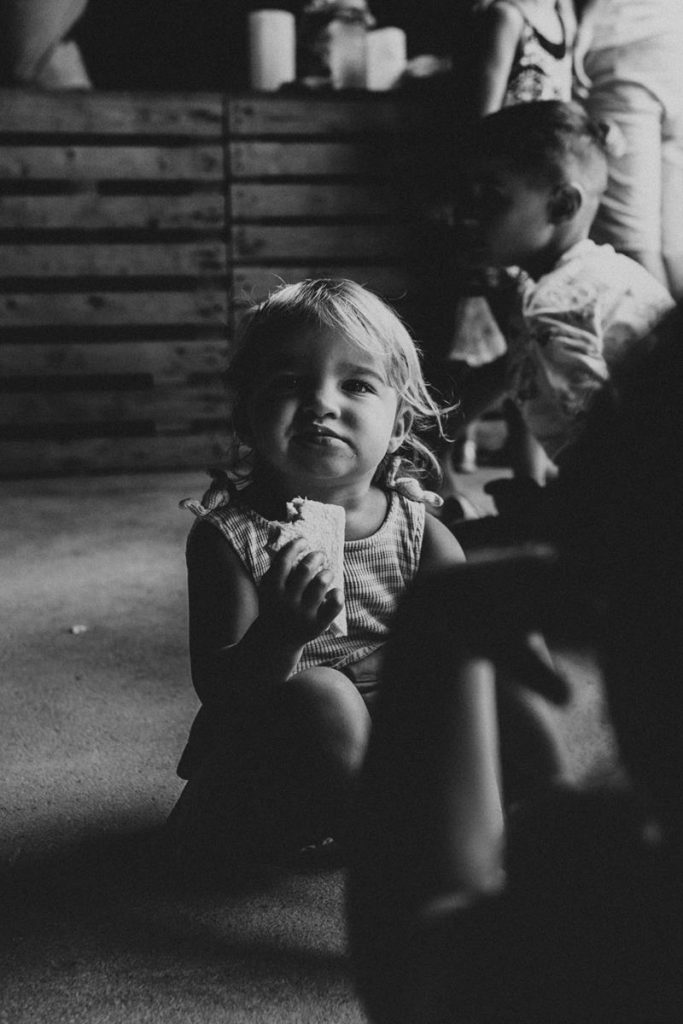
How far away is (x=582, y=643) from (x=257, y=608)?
61cm

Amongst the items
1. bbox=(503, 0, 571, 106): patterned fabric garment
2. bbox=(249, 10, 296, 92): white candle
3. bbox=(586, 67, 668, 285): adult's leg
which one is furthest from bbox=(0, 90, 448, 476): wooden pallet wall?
bbox=(586, 67, 668, 285): adult's leg

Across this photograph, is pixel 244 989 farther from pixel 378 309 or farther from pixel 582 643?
pixel 378 309

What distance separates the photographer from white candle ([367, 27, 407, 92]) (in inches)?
141

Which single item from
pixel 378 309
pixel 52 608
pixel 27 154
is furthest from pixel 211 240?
pixel 378 309

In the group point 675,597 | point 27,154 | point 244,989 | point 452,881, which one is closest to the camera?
point 675,597

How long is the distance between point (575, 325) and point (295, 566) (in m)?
1.29

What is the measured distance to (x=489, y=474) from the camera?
335 centimetres

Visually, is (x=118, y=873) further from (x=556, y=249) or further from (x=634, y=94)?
(x=634, y=94)

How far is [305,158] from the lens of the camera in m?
3.45

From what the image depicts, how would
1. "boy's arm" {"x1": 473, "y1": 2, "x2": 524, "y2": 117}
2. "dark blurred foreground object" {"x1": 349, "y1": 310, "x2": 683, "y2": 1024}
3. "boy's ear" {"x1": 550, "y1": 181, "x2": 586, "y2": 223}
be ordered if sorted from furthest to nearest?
"boy's arm" {"x1": 473, "y1": 2, "x2": 524, "y2": 117}
"boy's ear" {"x1": 550, "y1": 181, "x2": 586, "y2": 223}
"dark blurred foreground object" {"x1": 349, "y1": 310, "x2": 683, "y2": 1024}

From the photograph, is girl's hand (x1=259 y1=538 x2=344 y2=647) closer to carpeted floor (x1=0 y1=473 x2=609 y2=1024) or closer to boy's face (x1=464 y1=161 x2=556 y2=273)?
carpeted floor (x1=0 y1=473 x2=609 y2=1024)

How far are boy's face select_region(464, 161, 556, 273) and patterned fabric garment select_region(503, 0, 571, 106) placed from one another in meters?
0.62

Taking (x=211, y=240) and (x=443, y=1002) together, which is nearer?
(x=443, y=1002)

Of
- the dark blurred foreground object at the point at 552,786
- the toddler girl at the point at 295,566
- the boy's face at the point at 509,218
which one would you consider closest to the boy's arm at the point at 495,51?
the boy's face at the point at 509,218
